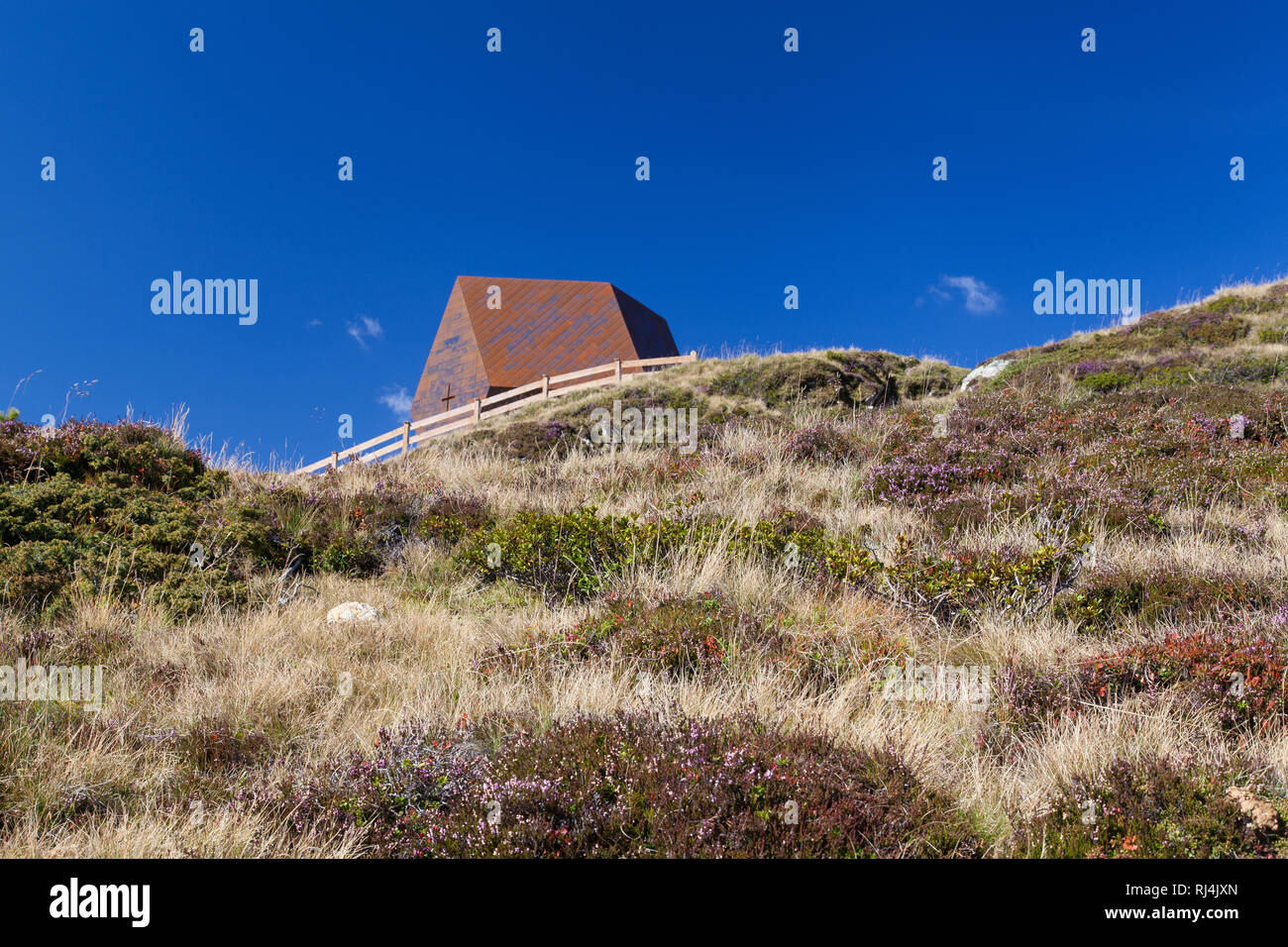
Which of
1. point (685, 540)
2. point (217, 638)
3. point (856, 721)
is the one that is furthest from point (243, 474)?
point (856, 721)

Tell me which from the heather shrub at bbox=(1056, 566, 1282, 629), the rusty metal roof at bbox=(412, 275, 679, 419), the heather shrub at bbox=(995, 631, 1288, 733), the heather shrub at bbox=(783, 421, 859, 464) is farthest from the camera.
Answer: the rusty metal roof at bbox=(412, 275, 679, 419)

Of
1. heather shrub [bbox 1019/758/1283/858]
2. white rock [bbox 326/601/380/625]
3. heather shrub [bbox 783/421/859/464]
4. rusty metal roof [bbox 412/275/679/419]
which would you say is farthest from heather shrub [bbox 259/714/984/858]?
rusty metal roof [bbox 412/275/679/419]

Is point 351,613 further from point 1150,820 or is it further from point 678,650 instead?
point 1150,820

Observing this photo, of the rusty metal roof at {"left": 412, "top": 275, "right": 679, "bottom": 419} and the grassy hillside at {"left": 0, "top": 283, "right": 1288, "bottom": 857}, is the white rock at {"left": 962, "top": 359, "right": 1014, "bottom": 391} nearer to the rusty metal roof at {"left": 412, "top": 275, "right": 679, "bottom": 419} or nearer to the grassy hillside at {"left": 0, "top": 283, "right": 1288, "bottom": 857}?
the grassy hillside at {"left": 0, "top": 283, "right": 1288, "bottom": 857}

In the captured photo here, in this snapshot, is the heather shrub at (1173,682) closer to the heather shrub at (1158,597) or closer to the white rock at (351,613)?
the heather shrub at (1158,597)

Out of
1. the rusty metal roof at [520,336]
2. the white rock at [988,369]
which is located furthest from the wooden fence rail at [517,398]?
the white rock at [988,369]

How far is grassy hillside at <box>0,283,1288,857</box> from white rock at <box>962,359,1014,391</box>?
8.70 metres

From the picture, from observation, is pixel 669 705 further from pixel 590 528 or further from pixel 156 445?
pixel 156 445

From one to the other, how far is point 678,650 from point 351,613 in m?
3.06

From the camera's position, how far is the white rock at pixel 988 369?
774 inches

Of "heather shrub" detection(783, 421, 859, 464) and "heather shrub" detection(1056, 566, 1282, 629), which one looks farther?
"heather shrub" detection(783, 421, 859, 464)

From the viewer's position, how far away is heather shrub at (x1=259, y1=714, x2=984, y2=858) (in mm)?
2627

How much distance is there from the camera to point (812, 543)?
22.5 feet
